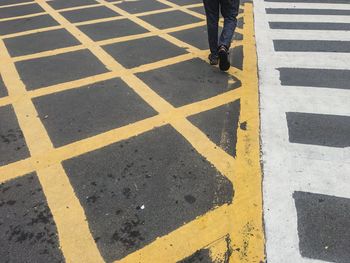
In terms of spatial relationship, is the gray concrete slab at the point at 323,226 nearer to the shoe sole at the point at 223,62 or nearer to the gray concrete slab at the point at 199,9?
the shoe sole at the point at 223,62

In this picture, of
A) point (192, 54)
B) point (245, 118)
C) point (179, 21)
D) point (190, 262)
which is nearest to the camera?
point (190, 262)

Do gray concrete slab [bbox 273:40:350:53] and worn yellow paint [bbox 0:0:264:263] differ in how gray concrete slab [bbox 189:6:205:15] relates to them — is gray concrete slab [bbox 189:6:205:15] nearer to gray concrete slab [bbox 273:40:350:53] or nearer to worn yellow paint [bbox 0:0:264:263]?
gray concrete slab [bbox 273:40:350:53]

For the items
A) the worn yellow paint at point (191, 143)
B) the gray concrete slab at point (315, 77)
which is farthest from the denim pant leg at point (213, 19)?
the gray concrete slab at point (315, 77)

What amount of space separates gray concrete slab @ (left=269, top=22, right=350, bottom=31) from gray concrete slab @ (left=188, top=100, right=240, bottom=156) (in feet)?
11.5

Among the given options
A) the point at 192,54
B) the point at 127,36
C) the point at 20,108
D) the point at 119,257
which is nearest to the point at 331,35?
the point at 192,54

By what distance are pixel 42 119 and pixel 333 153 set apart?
3.08 metres

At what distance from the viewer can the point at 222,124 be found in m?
4.27

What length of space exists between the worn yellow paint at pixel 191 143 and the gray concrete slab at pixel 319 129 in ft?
1.33

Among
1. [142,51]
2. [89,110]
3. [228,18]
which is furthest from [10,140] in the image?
[228,18]

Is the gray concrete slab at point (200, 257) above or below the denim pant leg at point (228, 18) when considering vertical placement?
below

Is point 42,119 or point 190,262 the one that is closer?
point 190,262

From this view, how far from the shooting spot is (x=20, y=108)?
462 cm

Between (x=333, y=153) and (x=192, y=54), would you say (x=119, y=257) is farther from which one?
(x=192, y=54)

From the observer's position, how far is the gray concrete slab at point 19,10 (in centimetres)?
840
